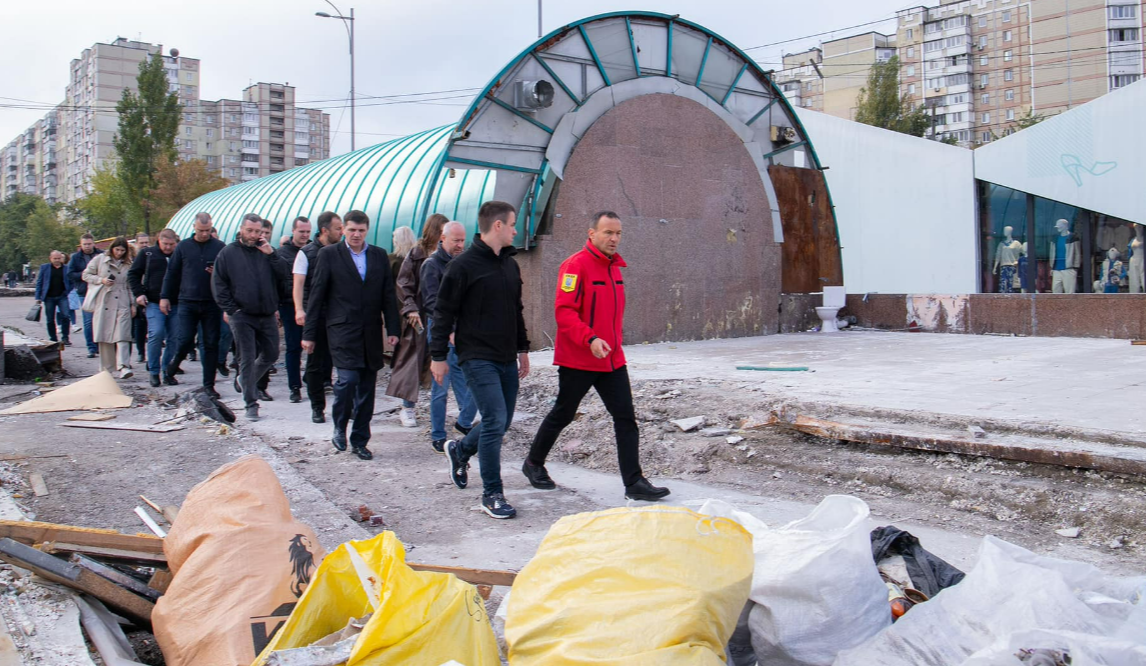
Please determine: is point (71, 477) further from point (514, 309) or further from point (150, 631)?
point (514, 309)

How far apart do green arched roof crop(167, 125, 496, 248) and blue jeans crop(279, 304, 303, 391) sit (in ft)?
8.71

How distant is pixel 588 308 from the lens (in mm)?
4898

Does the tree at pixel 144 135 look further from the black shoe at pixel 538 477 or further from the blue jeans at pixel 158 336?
the black shoe at pixel 538 477

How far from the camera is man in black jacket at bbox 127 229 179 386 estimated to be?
385 inches

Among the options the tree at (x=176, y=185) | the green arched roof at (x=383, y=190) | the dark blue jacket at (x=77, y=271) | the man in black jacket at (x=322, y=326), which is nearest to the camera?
the man in black jacket at (x=322, y=326)

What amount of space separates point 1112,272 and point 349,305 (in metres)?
19.8

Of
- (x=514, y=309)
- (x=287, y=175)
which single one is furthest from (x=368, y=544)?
(x=287, y=175)

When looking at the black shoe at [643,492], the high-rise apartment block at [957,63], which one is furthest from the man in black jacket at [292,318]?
the high-rise apartment block at [957,63]

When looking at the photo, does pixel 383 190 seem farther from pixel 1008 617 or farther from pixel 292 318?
pixel 1008 617

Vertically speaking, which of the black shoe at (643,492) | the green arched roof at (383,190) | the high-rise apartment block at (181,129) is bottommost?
the black shoe at (643,492)

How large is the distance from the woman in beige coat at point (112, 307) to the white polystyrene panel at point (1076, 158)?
18.5 meters

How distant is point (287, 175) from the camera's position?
22656 millimetres

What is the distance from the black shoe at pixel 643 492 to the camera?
4953 mm

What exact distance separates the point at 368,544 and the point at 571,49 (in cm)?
1005
